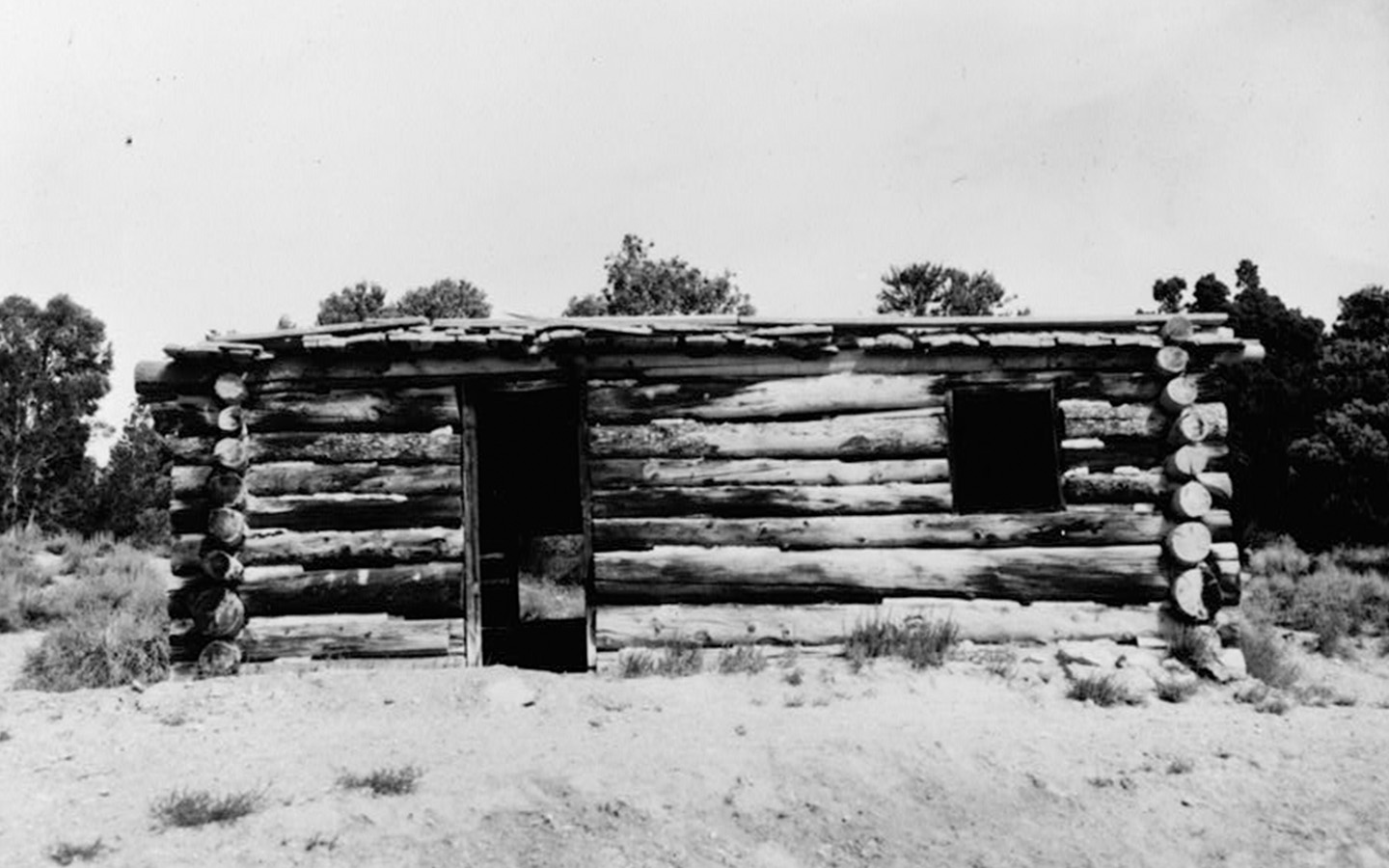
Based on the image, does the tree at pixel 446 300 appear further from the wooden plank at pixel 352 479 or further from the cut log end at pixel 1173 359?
the cut log end at pixel 1173 359

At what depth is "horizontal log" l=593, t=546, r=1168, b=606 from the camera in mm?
8062

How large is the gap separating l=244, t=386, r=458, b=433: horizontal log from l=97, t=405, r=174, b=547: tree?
19916 mm

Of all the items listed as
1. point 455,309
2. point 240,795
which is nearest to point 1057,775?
point 240,795

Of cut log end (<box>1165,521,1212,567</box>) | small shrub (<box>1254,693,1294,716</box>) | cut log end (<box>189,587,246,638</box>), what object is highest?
cut log end (<box>1165,521,1212,567</box>)

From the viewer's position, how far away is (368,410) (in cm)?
815

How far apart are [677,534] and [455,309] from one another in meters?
20.3

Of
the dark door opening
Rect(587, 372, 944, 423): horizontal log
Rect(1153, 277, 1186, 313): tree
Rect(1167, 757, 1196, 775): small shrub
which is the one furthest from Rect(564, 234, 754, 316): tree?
Rect(1167, 757, 1196, 775): small shrub

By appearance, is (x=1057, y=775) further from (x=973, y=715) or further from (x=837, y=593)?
(x=837, y=593)

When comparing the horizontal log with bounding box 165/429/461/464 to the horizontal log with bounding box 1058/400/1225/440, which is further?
the horizontal log with bounding box 1058/400/1225/440

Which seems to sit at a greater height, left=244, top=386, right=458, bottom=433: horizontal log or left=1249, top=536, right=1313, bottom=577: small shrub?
left=244, top=386, right=458, bottom=433: horizontal log

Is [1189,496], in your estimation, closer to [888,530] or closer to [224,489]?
[888,530]

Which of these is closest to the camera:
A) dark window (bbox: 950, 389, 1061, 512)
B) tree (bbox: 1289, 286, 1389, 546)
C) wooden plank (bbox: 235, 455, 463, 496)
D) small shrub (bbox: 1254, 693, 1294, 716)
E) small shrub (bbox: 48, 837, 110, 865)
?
small shrub (bbox: 48, 837, 110, 865)

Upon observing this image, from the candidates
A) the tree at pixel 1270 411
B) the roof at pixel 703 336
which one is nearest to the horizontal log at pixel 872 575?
the roof at pixel 703 336

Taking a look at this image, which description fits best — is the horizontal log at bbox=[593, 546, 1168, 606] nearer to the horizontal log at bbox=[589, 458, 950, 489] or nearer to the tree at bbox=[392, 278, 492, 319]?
the horizontal log at bbox=[589, 458, 950, 489]
